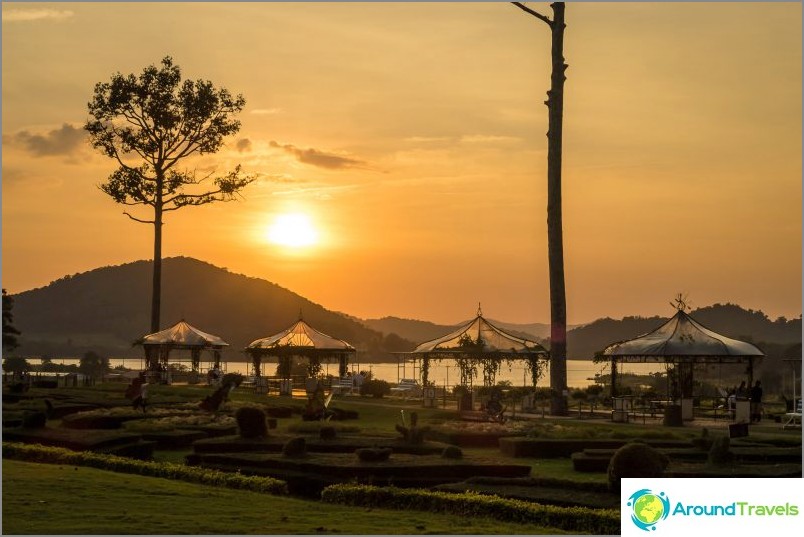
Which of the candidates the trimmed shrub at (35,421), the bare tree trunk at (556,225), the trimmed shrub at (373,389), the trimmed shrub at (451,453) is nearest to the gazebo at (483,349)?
the bare tree trunk at (556,225)

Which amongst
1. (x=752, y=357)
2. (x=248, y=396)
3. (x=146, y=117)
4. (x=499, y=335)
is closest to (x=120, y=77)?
(x=146, y=117)

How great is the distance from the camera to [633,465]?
1656 cm

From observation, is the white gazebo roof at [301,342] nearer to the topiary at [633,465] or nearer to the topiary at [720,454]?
the topiary at [720,454]

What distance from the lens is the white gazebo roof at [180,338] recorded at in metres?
51.6

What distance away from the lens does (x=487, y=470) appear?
18672 millimetres

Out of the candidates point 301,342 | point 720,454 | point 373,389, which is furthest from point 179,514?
point 301,342

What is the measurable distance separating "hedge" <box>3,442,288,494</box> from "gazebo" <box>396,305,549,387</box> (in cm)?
2008

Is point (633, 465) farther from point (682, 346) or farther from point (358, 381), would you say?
point (358, 381)

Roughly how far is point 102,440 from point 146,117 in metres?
31.6

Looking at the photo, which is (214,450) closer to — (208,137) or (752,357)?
(752,357)

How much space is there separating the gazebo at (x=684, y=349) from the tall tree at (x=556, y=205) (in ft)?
5.17

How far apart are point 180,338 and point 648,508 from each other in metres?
40.8

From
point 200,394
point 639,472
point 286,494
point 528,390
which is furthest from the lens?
point 528,390

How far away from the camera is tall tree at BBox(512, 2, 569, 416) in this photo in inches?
1457
